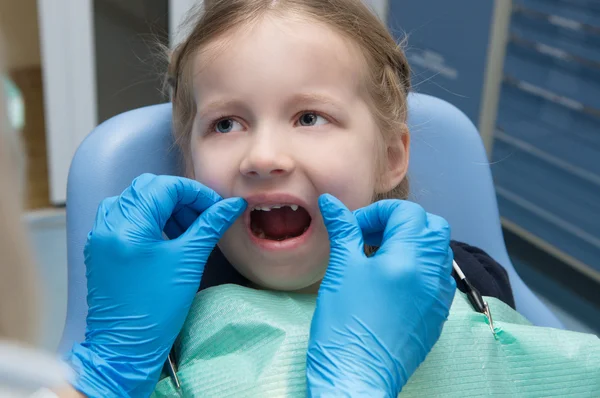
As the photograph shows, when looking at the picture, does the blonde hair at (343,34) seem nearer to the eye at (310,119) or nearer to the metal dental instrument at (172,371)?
the eye at (310,119)

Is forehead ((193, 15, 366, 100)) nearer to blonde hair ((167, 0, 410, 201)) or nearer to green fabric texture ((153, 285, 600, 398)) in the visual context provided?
blonde hair ((167, 0, 410, 201))


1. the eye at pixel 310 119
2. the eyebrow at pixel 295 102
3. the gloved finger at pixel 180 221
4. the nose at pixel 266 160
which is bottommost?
the gloved finger at pixel 180 221

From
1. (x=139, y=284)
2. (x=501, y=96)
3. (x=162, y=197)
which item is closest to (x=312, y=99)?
(x=162, y=197)

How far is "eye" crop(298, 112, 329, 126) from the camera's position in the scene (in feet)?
3.84

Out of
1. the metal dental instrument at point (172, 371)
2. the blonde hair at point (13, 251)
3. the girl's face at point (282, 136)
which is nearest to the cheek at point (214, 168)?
the girl's face at point (282, 136)

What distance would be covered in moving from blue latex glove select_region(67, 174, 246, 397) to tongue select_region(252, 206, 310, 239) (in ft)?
0.26

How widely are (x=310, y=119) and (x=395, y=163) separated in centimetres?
20

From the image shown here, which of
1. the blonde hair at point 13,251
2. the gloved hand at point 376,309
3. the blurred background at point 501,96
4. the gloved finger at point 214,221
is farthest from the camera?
the blurred background at point 501,96

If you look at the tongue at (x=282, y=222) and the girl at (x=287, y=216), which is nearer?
the girl at (x=287, y=216)

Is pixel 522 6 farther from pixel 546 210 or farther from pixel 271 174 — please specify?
pixel 271 174

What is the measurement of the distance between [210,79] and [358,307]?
0.41 m

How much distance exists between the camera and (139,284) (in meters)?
1.09

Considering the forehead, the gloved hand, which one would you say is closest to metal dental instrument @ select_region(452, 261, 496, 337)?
the gloved hand

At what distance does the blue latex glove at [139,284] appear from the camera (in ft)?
3.51
